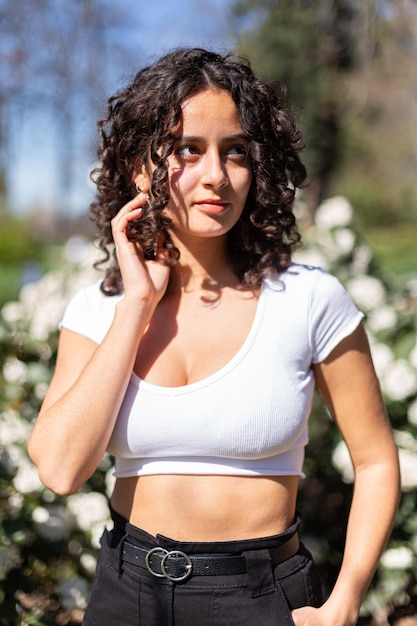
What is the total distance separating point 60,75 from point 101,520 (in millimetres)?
3860

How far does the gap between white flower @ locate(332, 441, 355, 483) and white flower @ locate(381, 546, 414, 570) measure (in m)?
0.30

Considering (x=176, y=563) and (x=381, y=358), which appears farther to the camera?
(x=381, y=358)

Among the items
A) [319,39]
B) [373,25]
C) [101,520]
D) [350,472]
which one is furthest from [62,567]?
[319,39]

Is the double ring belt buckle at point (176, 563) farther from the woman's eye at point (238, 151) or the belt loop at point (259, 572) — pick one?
the woman's eye at point (238, 151)

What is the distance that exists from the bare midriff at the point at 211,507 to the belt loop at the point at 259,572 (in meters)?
0.04

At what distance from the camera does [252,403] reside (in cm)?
151

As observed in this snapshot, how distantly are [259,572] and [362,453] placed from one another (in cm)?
35

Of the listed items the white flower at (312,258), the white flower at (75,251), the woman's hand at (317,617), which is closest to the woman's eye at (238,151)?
the woman's hand at (317,617)

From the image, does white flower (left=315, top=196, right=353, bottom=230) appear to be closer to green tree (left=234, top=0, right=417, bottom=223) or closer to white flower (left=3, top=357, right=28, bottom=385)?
green tree (left=234, top=0, right=417, bottom=223)

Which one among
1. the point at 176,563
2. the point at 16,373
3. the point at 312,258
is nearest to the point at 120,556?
the point at 176,563

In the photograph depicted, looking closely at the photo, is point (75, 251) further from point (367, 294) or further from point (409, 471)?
point (409, 471)

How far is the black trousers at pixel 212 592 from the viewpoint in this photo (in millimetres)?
1477

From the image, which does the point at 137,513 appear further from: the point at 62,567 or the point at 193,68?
the point at 62,567

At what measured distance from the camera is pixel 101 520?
261 cm
